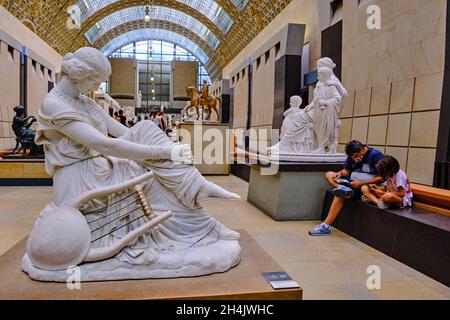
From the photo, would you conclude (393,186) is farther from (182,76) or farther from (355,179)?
(182,76)

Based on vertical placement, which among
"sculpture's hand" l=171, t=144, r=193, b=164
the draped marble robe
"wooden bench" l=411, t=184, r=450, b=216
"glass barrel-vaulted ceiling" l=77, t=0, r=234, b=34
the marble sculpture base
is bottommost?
the marble sculpture base

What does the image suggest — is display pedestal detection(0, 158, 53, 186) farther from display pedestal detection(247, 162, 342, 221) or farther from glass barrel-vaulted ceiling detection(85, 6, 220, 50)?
glass barrel-vaulted ceiling detection(85, 6, 220, 50)

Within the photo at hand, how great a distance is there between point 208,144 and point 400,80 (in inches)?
231

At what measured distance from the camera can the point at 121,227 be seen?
102 inches

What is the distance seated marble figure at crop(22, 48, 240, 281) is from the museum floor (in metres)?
1.12

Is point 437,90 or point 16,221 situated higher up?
point 437,90

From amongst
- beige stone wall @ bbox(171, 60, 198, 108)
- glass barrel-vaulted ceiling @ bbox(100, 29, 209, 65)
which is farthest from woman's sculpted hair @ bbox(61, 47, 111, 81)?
glass barrel-vaulted ceiling @ bbox(100, 29, 209, 65)

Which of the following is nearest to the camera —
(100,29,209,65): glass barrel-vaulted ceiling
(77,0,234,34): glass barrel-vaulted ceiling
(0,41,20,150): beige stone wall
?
(0,41,20,150): beige stone wall

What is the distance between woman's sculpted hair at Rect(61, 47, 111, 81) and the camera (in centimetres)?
251

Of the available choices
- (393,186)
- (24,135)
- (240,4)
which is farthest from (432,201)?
(240,4)

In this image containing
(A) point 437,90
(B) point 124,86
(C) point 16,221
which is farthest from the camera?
(B) point 124,86

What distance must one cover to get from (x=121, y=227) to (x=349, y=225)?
352 centimetres

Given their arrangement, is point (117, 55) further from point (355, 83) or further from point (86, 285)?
point (86, 285)
